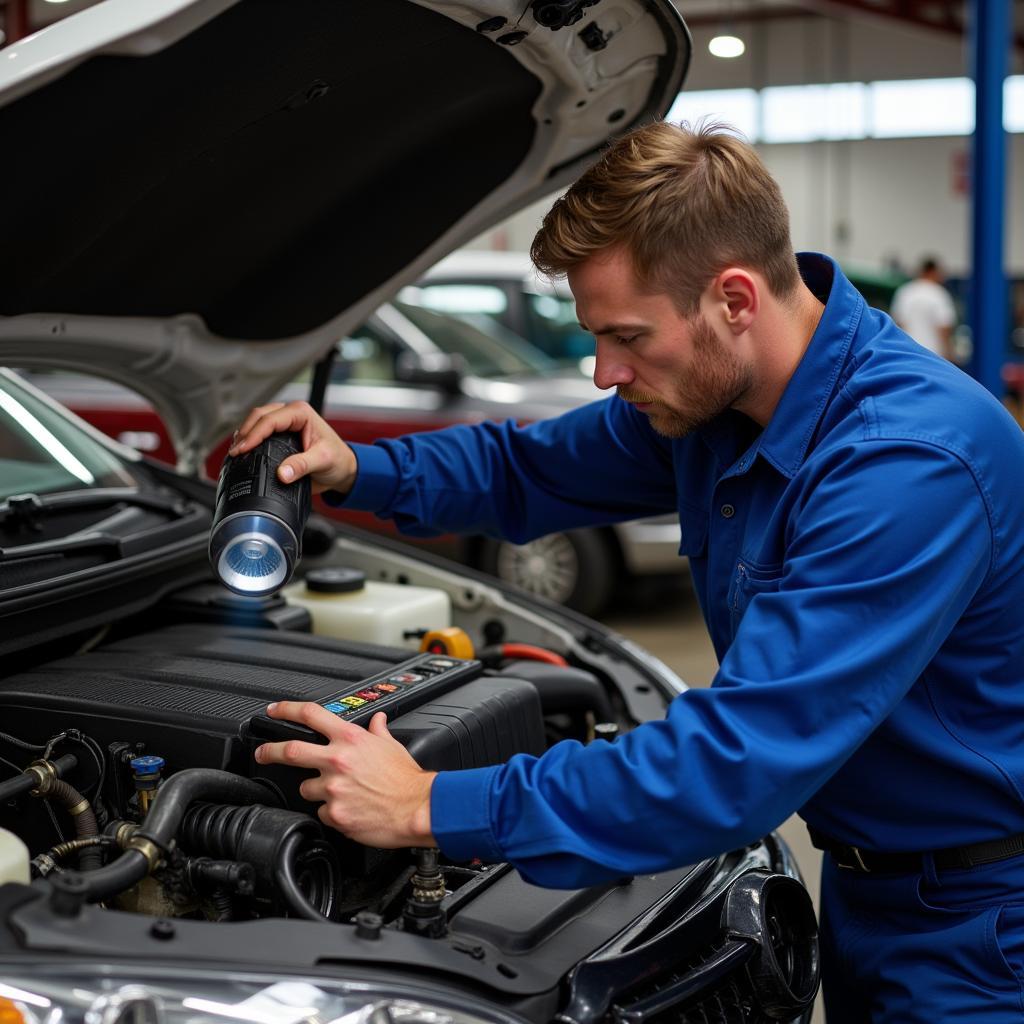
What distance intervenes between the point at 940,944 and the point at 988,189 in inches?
194

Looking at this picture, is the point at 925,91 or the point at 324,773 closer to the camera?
the point at 324,773

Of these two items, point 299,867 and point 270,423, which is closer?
point 299,867

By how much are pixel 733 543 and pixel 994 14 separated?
4997mm

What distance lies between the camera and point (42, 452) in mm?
2492

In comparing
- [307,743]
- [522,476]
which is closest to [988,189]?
[522,476]

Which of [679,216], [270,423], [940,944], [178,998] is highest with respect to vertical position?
[679,216]

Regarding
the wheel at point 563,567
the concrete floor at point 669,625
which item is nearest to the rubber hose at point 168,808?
the concrete floor at point 669,625

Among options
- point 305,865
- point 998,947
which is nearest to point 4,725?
point 305,865

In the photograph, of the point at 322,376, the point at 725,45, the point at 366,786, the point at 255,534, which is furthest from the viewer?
the point at 725,45

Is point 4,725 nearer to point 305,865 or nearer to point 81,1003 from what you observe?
point 305,865

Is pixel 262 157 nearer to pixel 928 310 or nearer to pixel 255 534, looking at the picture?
pixel 255 534

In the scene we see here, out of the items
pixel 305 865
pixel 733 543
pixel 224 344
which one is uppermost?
pixel 224 344

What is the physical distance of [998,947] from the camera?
5.25 ft

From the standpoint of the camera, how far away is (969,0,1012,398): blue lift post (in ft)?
19.0
